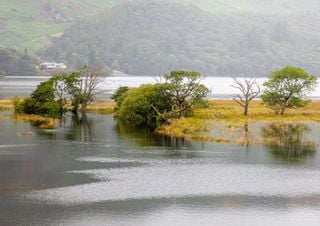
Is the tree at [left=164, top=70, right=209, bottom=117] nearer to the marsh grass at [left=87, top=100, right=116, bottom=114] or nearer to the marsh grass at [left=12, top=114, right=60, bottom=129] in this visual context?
the marsh grass at [left=12, top=114, right=60, bottom=129]

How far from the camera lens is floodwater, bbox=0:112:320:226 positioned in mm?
49250

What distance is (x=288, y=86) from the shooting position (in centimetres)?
12875

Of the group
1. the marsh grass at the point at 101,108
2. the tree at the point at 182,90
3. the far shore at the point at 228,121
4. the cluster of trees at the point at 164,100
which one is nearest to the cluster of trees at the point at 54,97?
the marsh grass at the point at 101,108

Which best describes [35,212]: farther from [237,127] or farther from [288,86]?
[288,86]

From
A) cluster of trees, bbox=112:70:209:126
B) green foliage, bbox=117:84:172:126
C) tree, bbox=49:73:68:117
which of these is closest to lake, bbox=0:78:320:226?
cluster of trees, bbox=112:70:209:126

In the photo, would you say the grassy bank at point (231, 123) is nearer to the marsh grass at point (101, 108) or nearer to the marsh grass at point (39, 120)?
the marsh grass at point (39, 120)

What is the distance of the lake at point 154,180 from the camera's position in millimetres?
49250

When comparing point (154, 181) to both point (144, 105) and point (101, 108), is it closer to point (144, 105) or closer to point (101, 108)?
point (144, 105)

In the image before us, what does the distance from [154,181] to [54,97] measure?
7497 centimetres

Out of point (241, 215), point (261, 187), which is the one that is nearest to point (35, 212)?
point (241, 215)

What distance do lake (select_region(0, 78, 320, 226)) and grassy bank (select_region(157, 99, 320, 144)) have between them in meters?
3.82

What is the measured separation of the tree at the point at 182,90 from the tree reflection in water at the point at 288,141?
53.5ft

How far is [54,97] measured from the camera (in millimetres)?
132875

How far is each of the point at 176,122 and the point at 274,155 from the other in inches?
1334
